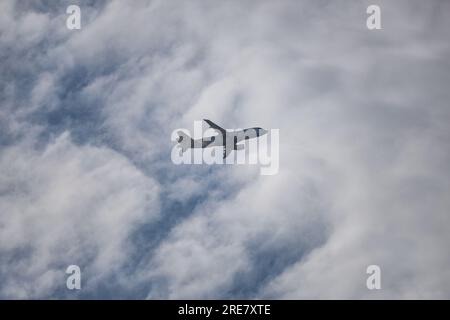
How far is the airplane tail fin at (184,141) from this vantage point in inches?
5318

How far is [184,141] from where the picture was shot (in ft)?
444

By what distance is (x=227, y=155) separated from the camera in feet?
398

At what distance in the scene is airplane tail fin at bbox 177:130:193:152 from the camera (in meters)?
135
